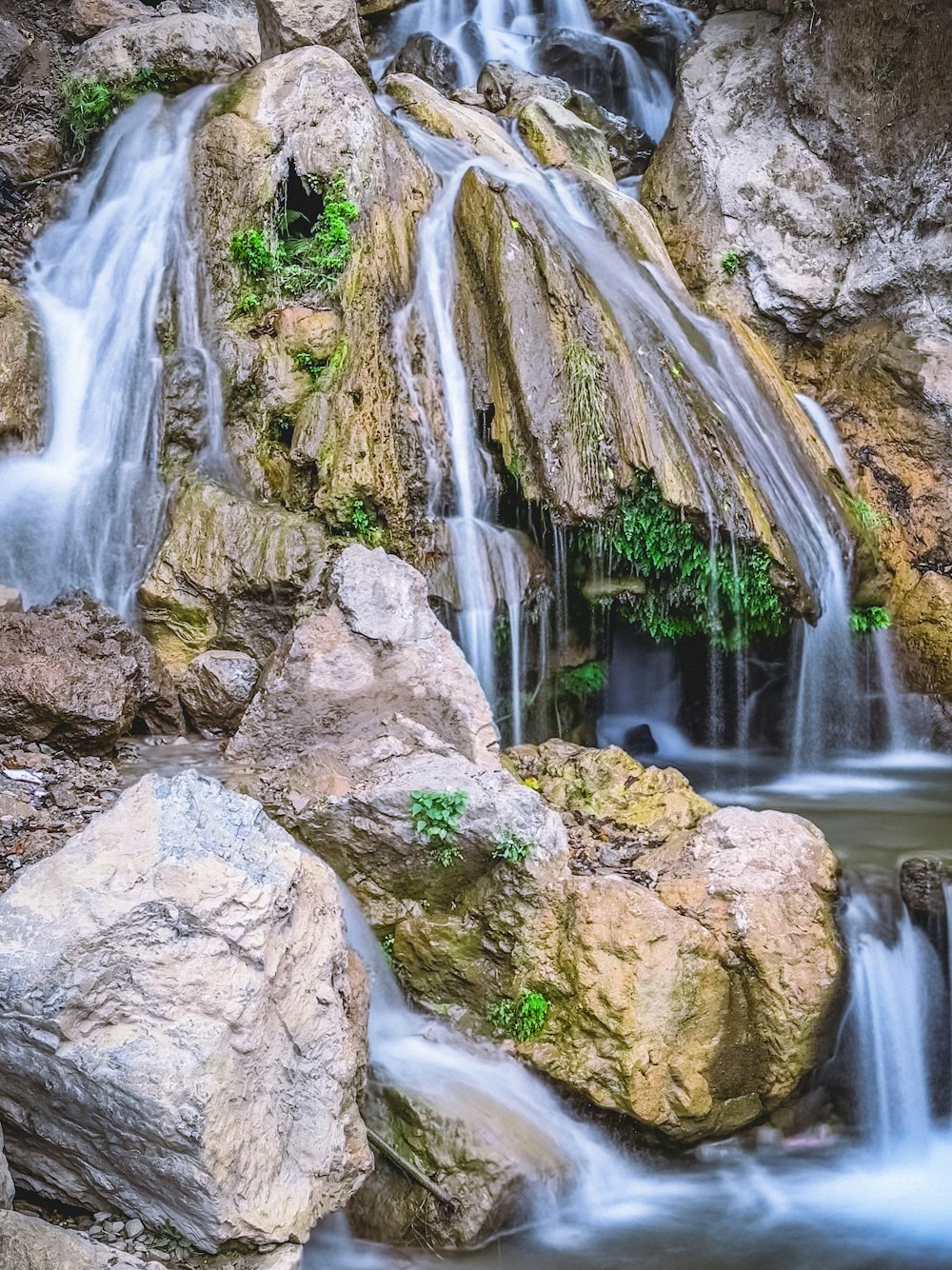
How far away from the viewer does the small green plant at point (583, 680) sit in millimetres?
7598

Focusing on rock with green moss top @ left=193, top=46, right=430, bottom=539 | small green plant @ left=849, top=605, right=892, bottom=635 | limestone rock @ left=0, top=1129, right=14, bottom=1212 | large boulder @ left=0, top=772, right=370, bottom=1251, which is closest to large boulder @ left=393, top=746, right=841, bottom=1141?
large boulder @ left=0, top=772, right=370, bottom=1251

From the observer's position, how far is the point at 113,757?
561cm

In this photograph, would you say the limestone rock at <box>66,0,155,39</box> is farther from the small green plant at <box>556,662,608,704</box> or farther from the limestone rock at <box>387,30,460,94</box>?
the small green plant at <box>556,662,608,704</box>

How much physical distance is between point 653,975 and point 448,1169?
115 cm

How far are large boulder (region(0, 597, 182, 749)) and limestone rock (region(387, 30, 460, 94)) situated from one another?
30.2 ft

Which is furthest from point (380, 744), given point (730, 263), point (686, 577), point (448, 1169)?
point (730, 263)

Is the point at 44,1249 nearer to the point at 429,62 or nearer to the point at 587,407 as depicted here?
the point at 587,407

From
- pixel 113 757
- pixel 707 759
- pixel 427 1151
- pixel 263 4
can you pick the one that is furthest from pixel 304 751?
pixel 263 4

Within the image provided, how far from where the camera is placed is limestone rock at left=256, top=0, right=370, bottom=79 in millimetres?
10008

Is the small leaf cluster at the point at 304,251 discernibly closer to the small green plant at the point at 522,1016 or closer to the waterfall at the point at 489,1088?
the waterfall at the point at 489,1088

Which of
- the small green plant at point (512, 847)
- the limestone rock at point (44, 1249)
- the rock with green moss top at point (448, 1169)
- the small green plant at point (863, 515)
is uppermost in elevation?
the small green plant at point (863, 515)

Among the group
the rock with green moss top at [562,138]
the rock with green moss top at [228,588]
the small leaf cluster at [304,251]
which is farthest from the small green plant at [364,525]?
the rock with green moss top at [562,138]

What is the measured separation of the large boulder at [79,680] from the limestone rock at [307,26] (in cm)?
674

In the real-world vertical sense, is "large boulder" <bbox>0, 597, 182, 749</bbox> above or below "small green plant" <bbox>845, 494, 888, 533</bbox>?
below
